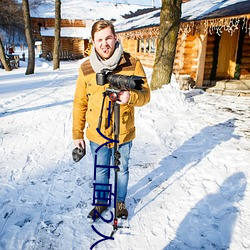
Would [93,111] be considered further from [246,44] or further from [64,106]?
[246,44]

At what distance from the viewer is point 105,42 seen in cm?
181

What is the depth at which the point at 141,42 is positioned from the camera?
16328 millimetres

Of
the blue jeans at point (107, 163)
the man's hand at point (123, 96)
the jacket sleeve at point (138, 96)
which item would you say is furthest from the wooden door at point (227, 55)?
the man's hand at point (123, 96)

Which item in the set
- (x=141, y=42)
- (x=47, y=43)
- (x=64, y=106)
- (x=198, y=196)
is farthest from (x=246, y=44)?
(x=47, y=43)

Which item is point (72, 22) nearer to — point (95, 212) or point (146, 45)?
point (146, 45)

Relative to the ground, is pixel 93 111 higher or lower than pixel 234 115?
higher

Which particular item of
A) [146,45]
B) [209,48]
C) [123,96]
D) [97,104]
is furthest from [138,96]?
[146,45]

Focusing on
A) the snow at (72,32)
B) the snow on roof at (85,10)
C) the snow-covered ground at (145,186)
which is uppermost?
the snow on roof at (85,10)

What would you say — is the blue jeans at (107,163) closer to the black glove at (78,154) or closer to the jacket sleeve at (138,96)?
the black glove at (78,154)

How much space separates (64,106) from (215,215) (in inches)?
207

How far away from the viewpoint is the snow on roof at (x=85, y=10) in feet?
104

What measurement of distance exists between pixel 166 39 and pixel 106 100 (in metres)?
5.82

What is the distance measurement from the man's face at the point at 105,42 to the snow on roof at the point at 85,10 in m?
33.3

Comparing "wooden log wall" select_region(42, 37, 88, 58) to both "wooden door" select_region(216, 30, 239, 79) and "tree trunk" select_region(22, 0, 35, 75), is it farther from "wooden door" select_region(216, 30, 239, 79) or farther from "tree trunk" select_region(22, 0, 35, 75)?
"wooden door" select_region(216, 30, 239, 79)
